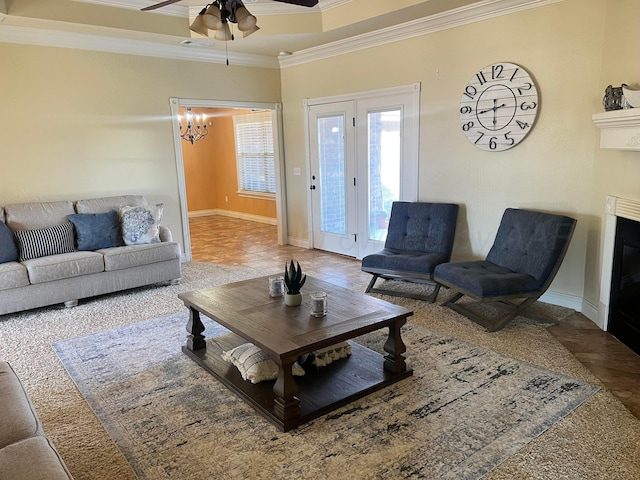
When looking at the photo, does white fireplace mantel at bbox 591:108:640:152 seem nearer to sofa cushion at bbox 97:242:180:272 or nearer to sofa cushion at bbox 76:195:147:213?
sofa cushion at bbox 97:242:180:272

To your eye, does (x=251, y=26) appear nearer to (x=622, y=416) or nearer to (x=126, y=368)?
(x=126, y=368)

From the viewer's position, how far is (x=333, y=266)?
570cm

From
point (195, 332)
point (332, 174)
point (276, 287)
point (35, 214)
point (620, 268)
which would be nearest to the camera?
point (276, 287)

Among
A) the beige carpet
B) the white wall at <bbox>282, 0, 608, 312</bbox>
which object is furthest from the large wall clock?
the beige carpet

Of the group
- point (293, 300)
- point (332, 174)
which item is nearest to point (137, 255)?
point (293, 300)

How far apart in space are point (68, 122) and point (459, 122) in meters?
4.14

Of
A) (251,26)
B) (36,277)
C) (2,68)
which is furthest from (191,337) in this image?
(2,68)

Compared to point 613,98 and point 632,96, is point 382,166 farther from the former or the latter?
point 632,96

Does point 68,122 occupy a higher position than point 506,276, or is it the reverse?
point 68,122

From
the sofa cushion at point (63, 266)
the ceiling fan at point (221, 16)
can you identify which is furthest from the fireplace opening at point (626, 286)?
the sofa cushion at point (63, 266)

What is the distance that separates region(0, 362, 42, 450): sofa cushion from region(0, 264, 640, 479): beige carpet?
0.45 meters

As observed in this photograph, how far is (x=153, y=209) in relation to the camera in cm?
506

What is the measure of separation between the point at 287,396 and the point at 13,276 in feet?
9.80

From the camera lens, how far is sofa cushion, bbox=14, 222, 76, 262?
171 inches
